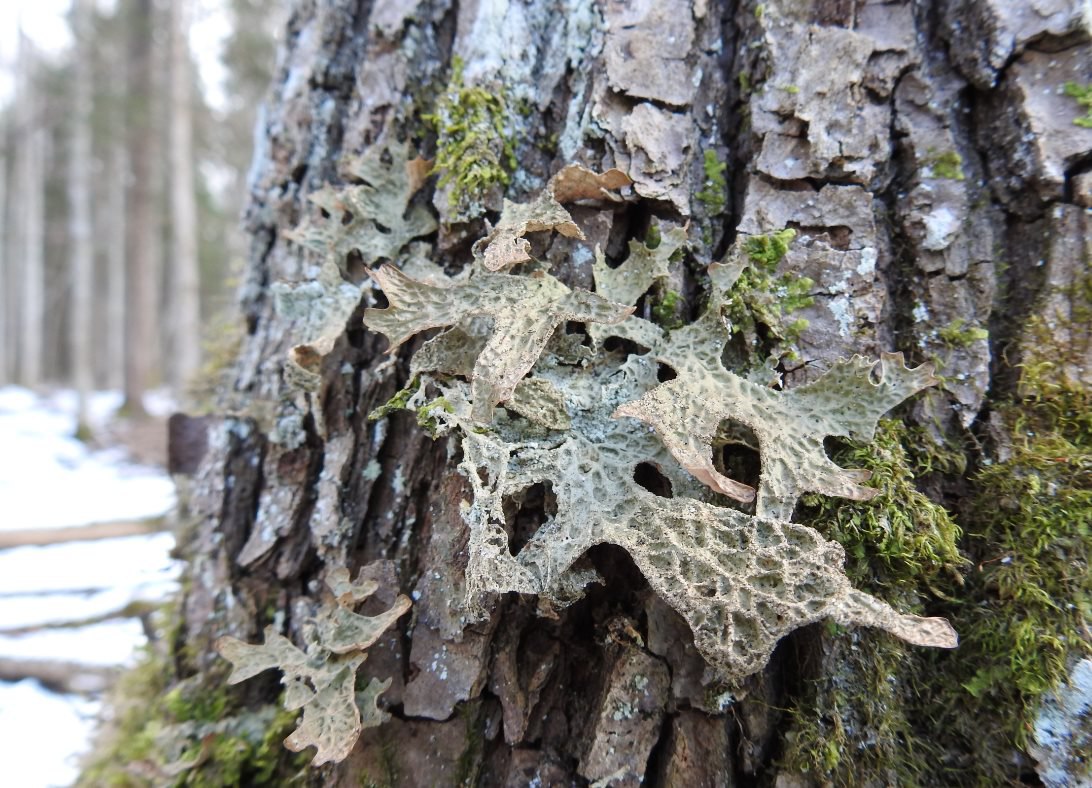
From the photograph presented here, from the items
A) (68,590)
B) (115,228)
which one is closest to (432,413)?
(68,590)

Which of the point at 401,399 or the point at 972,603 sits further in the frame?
the point at 401,399

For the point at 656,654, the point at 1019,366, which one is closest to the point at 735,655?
the point at 656,654

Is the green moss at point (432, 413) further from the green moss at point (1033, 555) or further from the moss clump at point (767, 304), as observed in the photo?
the green moss at point (1033, 555)

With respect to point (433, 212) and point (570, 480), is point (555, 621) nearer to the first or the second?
point (570, 480)

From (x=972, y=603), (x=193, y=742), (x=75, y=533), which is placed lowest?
(x=75, y=533)

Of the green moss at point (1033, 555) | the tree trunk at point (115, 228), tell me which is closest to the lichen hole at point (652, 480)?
the green moss at point (1033, 555)

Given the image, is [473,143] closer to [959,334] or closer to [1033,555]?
[959,334]
